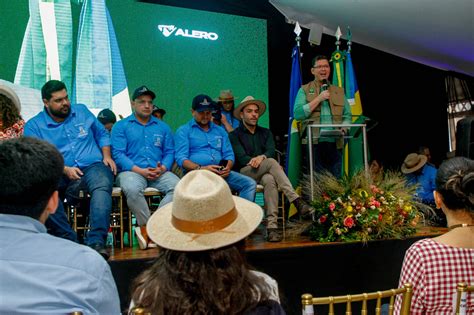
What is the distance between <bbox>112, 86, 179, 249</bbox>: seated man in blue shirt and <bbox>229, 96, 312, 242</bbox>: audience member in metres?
0.66

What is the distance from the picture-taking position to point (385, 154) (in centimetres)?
782

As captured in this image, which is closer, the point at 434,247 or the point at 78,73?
the point at 434,247

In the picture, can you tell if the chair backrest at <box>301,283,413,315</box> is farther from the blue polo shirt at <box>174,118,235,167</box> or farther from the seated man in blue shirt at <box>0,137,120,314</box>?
the blue polo shirt at <box>174,118,235,167</box>

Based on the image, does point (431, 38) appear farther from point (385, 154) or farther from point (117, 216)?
point (117, 216)

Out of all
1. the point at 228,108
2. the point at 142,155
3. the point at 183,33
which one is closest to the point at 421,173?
the point at 228,108

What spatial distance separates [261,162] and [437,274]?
259 centimetres

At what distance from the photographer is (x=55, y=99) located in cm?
336

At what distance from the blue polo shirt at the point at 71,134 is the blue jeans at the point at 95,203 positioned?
89 millimetres

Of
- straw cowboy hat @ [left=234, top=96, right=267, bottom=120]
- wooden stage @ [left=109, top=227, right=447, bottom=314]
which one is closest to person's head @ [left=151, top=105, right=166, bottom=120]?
straw cowboy hat @ [left=234, top=96, right=267, bottom=120]

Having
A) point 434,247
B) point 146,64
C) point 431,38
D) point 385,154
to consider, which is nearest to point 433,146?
point 385,154

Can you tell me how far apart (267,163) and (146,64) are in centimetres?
223

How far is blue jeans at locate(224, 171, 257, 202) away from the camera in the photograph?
3.86m

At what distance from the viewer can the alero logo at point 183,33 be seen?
5.59 m

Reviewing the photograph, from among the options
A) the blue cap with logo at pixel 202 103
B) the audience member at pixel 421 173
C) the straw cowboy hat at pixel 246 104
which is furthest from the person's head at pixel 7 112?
the audience member at pixel 421 173
